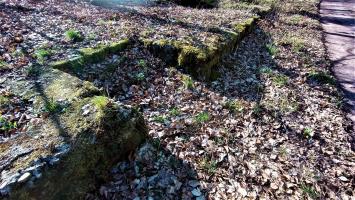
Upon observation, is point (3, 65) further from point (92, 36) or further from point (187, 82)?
point (187, 82)

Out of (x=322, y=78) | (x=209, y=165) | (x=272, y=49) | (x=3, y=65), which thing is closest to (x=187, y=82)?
(x=209, y=165)

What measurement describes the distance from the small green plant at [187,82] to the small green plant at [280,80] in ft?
8.02

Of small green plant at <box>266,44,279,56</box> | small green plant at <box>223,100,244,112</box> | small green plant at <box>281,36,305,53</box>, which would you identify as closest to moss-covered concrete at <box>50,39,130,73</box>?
small green plant at <box>223,100,244,112</box>

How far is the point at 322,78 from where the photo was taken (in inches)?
315

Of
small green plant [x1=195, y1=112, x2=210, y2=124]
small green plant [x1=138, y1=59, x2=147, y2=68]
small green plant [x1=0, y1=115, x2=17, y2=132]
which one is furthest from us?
Result: small green plant [x1=138, y1=59, x2=147, y2=68]

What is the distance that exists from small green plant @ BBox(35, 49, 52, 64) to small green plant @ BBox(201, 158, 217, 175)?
11.9ft

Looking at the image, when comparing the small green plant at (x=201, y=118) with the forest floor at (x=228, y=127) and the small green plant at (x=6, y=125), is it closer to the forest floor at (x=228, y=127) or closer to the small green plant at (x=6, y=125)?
the forest floor at (x=228, y=127)

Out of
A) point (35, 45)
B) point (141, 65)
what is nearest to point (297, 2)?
point (141, 65)

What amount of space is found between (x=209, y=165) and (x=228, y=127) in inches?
47.2

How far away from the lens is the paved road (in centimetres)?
819

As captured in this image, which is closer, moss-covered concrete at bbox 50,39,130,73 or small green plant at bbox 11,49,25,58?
moss-covered concrete at bbox 50,39,130,73

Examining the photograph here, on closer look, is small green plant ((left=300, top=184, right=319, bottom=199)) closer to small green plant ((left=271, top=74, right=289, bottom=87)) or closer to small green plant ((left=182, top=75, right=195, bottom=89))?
small green plant ((left=182, top=75, right=195, bottom=89))

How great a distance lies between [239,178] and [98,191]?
6.76 ft

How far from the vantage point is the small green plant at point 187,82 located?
6.43 meters
